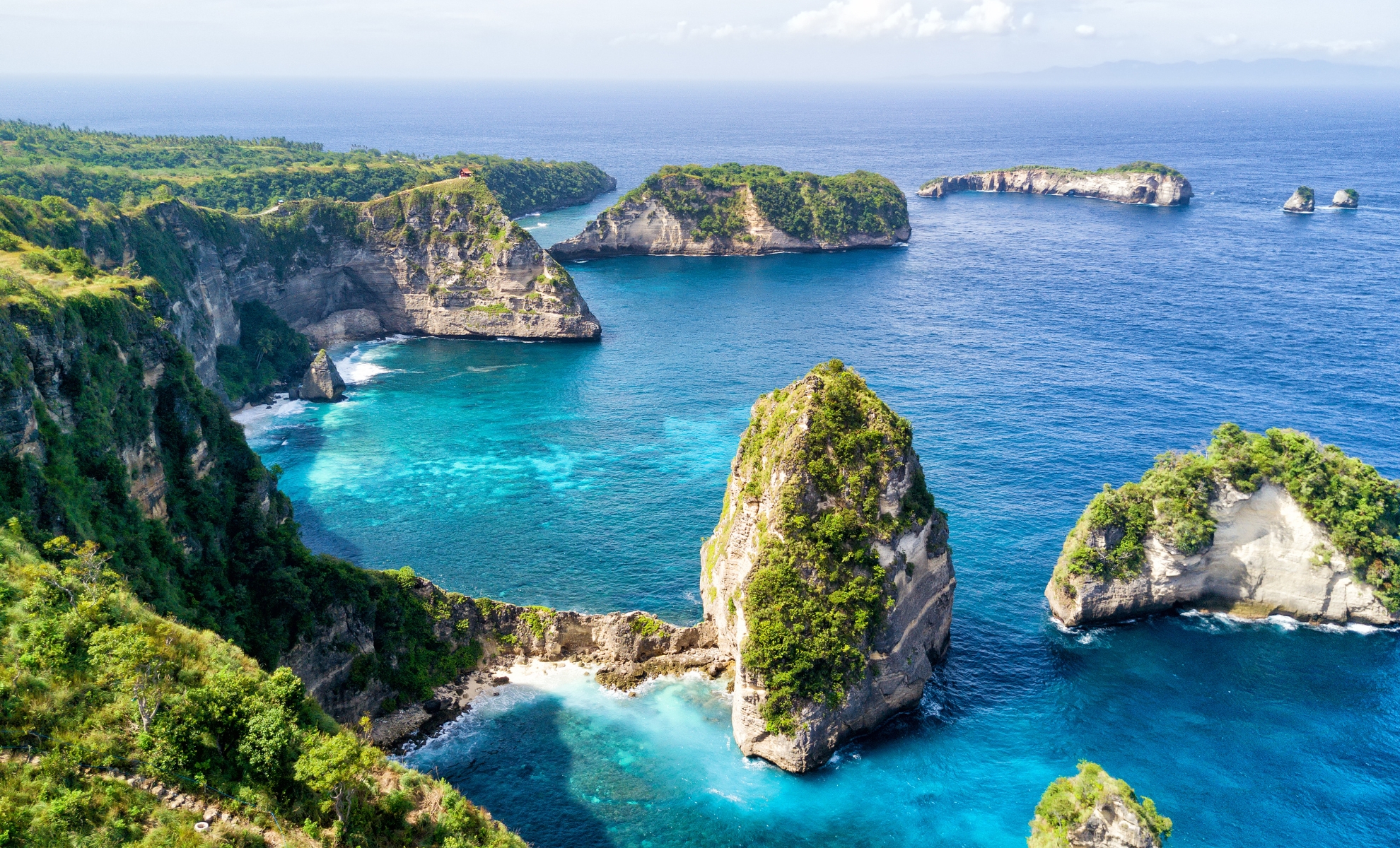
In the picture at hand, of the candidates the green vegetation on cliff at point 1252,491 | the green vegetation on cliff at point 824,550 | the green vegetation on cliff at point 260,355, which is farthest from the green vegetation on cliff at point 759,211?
the green vegetation on cliff at point 824,550

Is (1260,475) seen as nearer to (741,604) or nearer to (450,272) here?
(741,604)

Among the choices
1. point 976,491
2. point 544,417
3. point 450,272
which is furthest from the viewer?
point 450,272

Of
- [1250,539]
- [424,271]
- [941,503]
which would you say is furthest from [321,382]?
[1250,539]

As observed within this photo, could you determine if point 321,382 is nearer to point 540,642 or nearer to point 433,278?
point 433,278

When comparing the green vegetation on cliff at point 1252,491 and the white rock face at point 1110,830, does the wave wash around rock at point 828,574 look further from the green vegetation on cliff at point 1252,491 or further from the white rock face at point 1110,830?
the white rock face at point 1110,830

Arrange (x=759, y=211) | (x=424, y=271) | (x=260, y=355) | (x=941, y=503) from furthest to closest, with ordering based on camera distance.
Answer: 1. (x=759, y=211)
2. (x=424, y=271)
3. (x=260, y=355)
4. (x=941, y=503)

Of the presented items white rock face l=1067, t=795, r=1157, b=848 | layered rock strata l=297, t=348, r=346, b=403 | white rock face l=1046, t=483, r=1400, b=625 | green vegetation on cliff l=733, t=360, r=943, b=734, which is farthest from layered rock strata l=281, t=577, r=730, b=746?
layered rock strata l=297, t=348, r=346, b=403

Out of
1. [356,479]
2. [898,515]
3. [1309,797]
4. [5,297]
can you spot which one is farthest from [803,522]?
[356,479]
